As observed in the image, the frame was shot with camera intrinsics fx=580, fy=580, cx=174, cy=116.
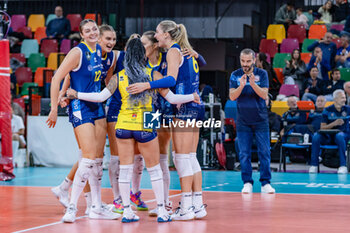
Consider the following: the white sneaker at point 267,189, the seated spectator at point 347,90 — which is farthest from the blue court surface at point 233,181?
the seated spectator at point 347,90

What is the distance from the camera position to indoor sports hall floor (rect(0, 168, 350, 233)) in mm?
5406

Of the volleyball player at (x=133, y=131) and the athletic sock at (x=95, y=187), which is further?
the athletic sock at (x=95, y=187)

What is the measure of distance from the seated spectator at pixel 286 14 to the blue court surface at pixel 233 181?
6.52m

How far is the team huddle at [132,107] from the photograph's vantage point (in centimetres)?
565

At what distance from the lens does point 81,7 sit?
20250mm

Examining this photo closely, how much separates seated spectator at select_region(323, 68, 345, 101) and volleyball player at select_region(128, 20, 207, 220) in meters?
8.25

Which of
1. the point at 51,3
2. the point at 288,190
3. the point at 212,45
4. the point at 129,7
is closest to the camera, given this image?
the point at 288,190

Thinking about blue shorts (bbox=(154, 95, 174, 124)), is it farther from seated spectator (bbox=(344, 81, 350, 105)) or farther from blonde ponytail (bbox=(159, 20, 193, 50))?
seated spectator (bbox=(344, 81, 350, 105))

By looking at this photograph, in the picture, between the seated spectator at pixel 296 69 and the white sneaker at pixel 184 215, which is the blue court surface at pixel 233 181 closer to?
the white sneaker at pixel 184 215

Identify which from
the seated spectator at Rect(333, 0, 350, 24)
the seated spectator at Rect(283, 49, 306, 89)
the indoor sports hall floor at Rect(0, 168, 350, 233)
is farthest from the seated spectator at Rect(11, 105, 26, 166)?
the seated spectator at Rect(333, 0, 350, 24)

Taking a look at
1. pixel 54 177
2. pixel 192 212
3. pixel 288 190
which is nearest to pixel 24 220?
pixel 192 212

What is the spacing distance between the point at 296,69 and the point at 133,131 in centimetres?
1010

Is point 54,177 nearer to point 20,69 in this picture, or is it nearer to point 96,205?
point 96,205

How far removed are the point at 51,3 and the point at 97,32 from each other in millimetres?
15340
